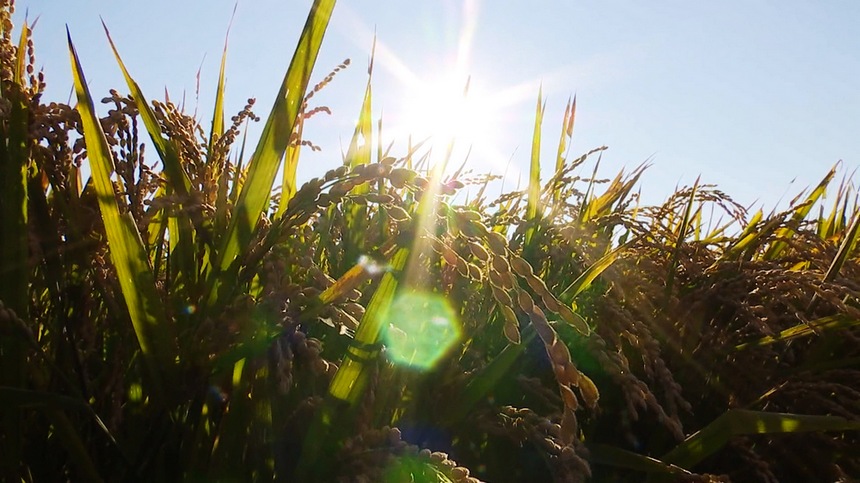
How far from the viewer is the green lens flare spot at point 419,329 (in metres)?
1.13

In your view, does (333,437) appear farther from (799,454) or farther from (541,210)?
(799,454)

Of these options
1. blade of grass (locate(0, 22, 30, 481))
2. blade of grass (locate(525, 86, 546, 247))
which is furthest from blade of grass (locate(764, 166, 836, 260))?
blade of grass (locate(0, 22, 30, 481))

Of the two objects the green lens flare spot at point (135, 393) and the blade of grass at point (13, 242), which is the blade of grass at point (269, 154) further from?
the blade of grass at point (13, 242)

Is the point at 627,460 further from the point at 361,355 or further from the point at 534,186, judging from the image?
the point at 534,186

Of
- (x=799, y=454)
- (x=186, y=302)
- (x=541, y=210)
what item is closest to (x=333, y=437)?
(x=186, y=302)

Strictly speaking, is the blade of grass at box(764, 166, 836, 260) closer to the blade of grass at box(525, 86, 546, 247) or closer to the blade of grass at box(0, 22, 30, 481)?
the blade of grass at box(525, 86, 546, 247)

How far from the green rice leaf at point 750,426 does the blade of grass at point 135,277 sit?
102 centimetres

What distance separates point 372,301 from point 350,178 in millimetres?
255

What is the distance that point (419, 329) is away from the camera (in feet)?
4.38

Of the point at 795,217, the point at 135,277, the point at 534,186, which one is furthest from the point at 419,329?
the point at 795,217

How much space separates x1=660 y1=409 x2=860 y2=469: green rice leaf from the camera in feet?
4.08

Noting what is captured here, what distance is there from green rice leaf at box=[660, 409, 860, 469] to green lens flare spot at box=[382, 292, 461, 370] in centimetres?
55

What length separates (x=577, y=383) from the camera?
0.75m

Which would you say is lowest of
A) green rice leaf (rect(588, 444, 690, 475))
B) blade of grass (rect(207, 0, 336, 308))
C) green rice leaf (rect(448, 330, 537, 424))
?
green rice leaf (rect(588, 444, 690, 475))
